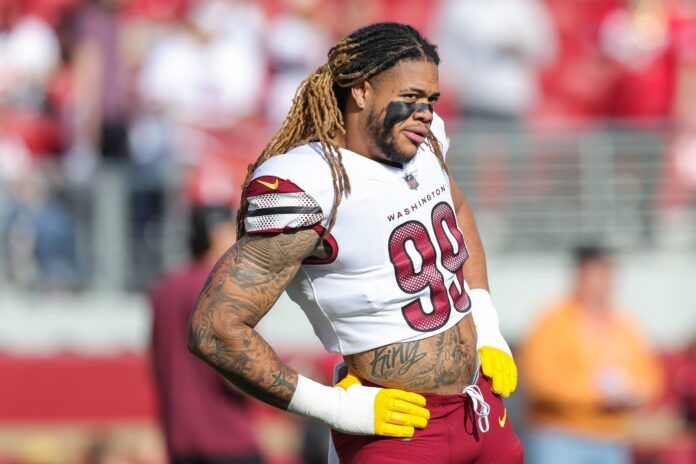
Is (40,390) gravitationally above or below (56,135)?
below

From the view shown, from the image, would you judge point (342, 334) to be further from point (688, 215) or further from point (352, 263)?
point (688, 215)

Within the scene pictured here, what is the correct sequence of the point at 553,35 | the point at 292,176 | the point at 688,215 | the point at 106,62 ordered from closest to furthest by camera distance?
1. the point at 292,176
2. the point at 688,215
3. the point at 106,62
4. the point at 553,35

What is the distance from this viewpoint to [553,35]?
39.7 feet

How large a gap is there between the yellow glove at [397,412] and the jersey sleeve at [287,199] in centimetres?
50

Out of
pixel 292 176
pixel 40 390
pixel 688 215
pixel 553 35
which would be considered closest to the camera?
Answer: pixel 292 176

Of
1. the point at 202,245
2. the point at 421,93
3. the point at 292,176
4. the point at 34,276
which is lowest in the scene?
Answer: the point at 34,276

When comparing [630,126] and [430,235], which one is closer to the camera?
[430,235]

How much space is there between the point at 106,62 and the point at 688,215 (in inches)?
169

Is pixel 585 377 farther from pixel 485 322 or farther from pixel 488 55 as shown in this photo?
pixel 485 322

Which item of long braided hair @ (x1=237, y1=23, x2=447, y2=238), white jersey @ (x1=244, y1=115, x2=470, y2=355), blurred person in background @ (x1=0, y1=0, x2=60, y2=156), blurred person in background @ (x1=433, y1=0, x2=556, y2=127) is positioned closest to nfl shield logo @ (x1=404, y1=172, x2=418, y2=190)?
white jersey @ (x1=244, y1=115, x2=470, y2=355)

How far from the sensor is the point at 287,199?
373 cm

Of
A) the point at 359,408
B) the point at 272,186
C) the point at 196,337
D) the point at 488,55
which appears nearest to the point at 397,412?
the point at 359,408

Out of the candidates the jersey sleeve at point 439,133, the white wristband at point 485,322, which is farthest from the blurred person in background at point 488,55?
the white wristband at point 485,322

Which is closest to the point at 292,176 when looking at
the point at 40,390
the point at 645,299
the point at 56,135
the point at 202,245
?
the point at 202,245
